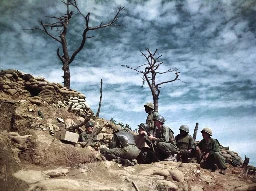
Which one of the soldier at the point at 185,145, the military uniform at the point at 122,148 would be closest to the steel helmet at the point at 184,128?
the soldier at the point at 185,145

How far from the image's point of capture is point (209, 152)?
6.62 m

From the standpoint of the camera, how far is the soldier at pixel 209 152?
634 centimetres

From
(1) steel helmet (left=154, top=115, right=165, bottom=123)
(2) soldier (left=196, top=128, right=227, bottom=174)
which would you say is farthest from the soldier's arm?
(1) steel helmet (left=154, top=115, right=165, bottom=123)

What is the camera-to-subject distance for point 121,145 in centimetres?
575

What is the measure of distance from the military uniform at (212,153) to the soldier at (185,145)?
14.9 inches

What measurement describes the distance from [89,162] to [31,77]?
563cm

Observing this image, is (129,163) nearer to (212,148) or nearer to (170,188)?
(170,188)

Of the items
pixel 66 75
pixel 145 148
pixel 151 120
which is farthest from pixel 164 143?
pixel 66 75

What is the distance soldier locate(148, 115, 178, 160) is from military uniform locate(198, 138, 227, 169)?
3.30ft

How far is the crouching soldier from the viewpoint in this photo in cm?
559

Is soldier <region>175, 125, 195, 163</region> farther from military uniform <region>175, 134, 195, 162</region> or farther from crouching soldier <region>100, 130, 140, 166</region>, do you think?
crouching soldier <region>100, 130, 140, 166</region>

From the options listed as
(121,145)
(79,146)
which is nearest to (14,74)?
(79,146)

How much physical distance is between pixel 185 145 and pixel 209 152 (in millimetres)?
828

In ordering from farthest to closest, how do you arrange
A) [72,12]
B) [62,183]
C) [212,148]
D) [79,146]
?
[72,12] → [212,148] → [79,146] → [62,183]
